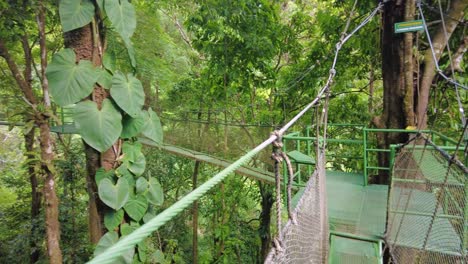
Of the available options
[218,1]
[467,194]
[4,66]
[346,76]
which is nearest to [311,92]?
[346,76]

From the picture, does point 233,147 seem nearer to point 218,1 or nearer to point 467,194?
point 218,1

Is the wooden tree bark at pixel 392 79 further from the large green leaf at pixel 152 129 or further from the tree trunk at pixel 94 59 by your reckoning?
the tree trunk at pixel 94 59

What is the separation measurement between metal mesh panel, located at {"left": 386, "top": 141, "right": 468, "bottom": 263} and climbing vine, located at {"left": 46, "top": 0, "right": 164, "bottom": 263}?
5.03 feet

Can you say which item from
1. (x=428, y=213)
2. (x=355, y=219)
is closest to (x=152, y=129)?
(x=355, y=219)

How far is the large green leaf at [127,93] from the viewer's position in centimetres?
136

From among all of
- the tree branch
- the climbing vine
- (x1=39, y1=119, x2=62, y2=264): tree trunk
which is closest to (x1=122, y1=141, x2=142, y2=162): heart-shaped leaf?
the climbing vine

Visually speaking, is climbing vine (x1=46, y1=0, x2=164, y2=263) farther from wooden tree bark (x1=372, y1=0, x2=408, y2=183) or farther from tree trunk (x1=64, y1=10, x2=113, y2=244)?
wooden tree bark (x1=372, y1=0, x2=408, y2=183)

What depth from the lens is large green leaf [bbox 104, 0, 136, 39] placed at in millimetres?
1304

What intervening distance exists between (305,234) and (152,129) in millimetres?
876

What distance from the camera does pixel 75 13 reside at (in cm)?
126

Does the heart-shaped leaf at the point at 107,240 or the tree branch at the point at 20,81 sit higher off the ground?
the tree branch at the point at 20,81

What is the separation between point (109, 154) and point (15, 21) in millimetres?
2276

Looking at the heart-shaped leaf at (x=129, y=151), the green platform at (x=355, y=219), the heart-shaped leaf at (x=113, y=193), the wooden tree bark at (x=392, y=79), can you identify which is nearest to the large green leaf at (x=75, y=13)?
the heart-shaped leaf at (x=129, y=151)

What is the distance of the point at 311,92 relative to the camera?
4.32m
